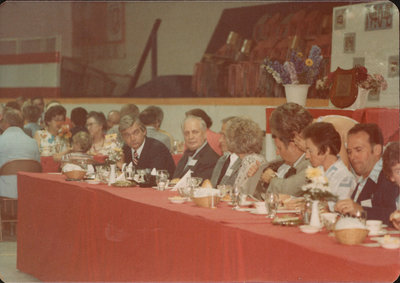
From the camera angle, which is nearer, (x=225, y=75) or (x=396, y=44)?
(x=396, y=44)

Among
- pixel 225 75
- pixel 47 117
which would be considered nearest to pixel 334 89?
pixel 47 117

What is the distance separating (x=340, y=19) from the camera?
630 centimetres

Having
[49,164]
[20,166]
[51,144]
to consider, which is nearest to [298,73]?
[20,166]

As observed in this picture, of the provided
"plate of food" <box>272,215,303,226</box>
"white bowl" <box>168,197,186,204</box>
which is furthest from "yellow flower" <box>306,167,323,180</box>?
"white bowl" <box>168,197,186,204</box>

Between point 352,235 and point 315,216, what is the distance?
1.05 feet

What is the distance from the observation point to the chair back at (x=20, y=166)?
239 inches

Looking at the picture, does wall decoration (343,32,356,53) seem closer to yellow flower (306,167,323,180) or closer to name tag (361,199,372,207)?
name tag (361,199,372,207)

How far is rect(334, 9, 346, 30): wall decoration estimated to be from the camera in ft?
20.5

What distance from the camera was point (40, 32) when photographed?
13711 mm

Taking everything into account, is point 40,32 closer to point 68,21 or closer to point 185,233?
point 68,21

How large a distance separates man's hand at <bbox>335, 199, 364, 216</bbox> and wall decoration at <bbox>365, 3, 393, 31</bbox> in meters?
3.59

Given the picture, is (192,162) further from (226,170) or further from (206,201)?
(206,201)

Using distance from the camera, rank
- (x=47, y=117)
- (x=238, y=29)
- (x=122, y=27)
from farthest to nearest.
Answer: (x=122, y=27), (x=238, y=29), (x=47, y=117)

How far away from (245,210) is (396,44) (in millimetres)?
3064
